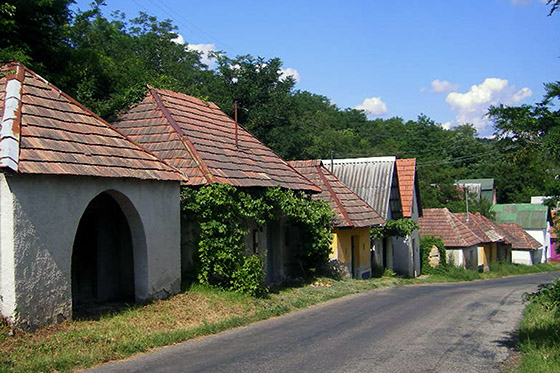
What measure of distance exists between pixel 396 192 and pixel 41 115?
79.1 feet

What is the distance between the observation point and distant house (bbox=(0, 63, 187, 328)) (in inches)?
398

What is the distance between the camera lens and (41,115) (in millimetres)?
11969

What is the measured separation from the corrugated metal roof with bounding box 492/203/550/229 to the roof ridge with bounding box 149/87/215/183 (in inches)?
2263

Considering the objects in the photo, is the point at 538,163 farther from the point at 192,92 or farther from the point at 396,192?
the point at 192,92

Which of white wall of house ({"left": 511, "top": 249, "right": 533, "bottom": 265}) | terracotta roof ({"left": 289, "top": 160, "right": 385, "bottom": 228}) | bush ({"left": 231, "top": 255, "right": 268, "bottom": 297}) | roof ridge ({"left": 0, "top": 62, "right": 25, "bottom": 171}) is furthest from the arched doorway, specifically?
white wall of house ({"left": 511, "top": 249, "right": 533, "bottom": 265})

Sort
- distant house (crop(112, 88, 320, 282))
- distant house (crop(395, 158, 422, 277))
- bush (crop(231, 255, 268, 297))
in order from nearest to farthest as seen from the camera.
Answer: bush (crop(231, 255, 268, 297)) < distant house (crop(112, 88, 320, 282)) < distant house (crop(395, 158, 422, 277))

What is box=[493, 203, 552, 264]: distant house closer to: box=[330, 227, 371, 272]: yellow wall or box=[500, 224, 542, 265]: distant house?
box=[500, 224, 542, 265]: distant house

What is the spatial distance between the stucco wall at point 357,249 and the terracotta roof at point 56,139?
1087 centimetres

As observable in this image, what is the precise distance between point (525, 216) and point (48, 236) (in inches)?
2602

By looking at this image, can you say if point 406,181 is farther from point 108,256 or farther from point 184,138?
point 108,256

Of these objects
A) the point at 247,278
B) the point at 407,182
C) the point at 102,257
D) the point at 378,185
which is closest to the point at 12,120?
the point at 102,257

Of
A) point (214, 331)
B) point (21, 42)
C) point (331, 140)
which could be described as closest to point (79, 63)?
point (21, 42)

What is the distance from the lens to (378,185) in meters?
31.3

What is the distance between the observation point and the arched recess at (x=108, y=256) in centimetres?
1348
